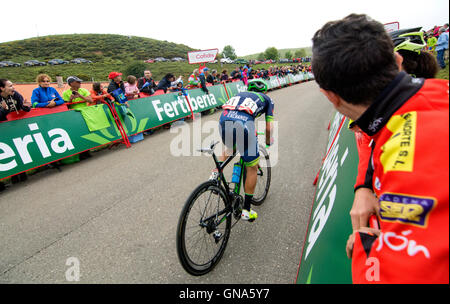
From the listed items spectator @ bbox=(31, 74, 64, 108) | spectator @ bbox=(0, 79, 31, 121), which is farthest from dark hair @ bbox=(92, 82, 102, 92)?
spectator @ bbox=(0, 79, 31, 121)

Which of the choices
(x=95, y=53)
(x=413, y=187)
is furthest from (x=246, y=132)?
(x=95, y=53)

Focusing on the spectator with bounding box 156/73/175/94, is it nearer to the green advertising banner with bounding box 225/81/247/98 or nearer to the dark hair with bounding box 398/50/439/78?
the green advertising banner with bounding box 225/81/247/98

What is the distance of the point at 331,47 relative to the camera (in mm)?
841

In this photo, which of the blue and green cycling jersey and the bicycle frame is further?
the blue and green cycling jersey

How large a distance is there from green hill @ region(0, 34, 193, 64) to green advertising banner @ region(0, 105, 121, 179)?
65166 mm

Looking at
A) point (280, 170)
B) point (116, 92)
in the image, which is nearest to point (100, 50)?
point (116, 92)

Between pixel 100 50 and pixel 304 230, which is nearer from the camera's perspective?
pixel 304 230

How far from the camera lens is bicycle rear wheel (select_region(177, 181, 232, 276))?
2.06m

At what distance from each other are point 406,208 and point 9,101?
660cm

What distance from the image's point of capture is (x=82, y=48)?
240ft

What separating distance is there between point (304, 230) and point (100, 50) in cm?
9075


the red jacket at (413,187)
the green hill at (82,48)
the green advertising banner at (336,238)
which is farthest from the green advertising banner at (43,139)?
the green hill at (82,48)
